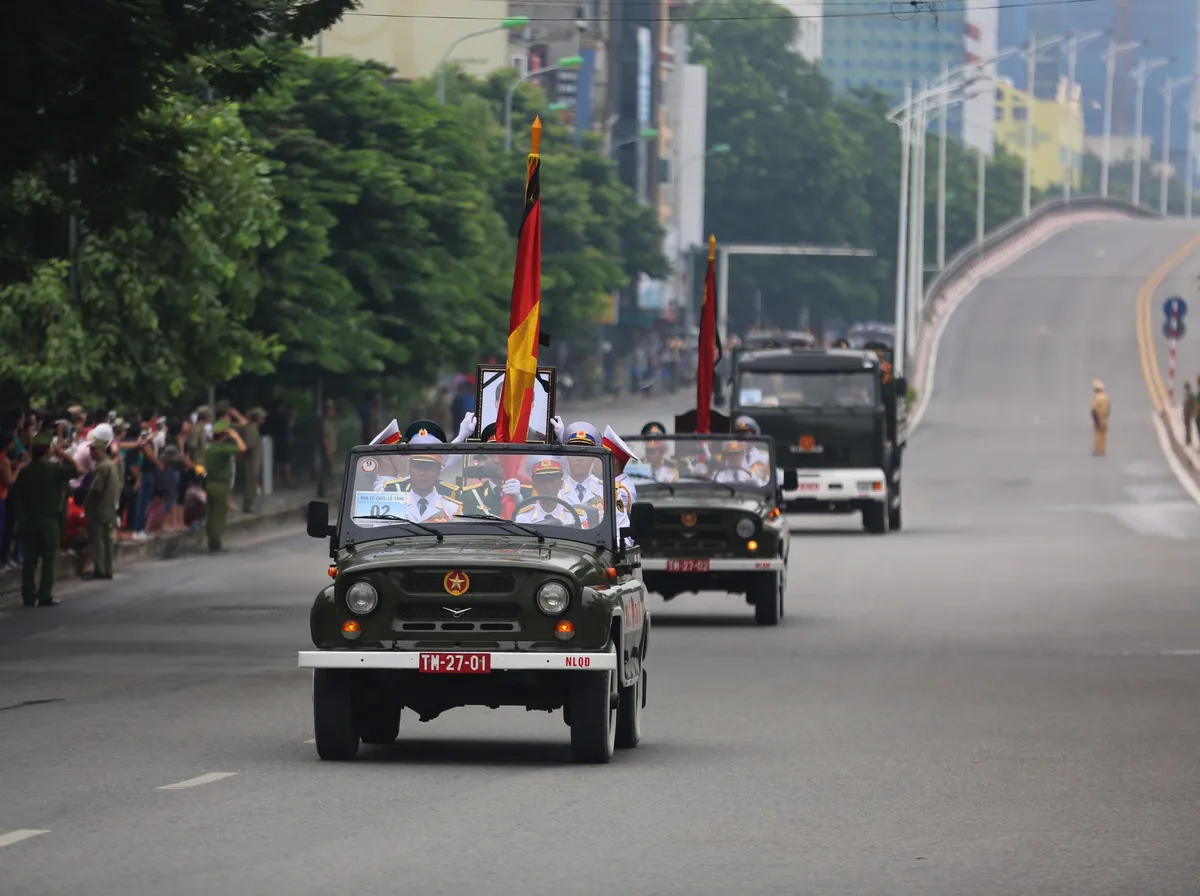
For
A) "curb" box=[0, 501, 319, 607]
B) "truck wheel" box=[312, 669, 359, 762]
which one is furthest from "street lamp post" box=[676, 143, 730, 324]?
"truck wheel" box=[312, 669, 359, 762]

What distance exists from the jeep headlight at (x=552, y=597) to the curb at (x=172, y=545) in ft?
46.9

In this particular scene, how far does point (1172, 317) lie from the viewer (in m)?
73.7

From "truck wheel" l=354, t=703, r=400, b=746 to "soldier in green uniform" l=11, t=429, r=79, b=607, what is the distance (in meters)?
11.3

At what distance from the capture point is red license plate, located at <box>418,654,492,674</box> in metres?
13.3

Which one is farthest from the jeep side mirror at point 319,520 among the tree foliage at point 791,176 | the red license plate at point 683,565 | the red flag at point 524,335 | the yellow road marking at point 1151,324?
the tree foliage at point 791,176

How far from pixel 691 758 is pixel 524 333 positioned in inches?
131

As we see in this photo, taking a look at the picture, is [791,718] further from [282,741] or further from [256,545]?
[256,545]

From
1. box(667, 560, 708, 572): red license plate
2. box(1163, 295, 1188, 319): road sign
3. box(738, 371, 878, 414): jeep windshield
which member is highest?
box(1163, 295, 1188, 319): road sign

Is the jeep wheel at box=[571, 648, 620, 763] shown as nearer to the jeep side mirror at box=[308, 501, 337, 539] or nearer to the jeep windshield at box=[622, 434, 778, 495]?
the jeep side mirror at box=[308, 501, 337, 539]

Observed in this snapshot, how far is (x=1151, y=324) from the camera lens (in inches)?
3986

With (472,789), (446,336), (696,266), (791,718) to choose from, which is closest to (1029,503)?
(446,336)

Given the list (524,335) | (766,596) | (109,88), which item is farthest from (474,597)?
(766,596)

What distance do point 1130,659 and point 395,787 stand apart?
10.7m

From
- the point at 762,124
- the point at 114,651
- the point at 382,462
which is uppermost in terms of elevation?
the point at 762,124
